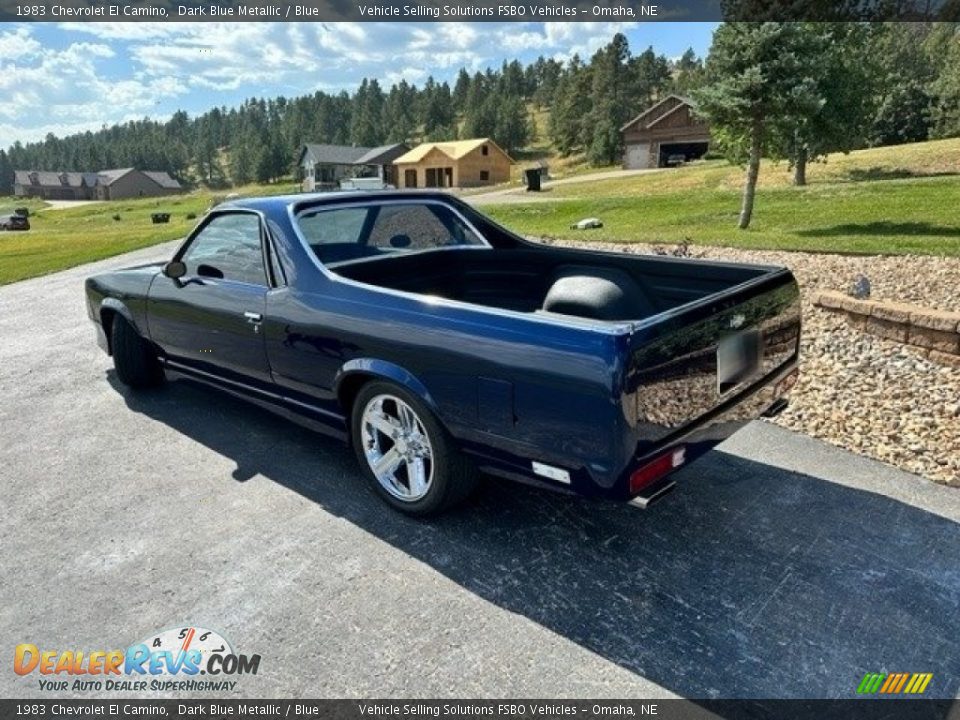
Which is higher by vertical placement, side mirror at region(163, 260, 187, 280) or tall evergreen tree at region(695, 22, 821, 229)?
tall evergreen tree at region(695, 22, 821, 229)

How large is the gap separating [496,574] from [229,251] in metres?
2.84

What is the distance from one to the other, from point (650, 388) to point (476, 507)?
4.68 ft

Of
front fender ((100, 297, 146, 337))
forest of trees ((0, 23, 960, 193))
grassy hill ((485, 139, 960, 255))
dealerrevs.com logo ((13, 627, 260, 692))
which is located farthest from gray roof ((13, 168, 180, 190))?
dealerrevs.com logo ((13, 627, 260, 692))

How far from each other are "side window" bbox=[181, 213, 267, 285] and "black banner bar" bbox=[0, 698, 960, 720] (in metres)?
2.39

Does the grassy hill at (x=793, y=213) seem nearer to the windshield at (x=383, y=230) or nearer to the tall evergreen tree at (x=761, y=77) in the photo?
the tall evergreen tree at (x=761, y=77)

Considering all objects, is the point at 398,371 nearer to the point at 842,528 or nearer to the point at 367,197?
the point at 367,197

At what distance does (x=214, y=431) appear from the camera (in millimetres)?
4711

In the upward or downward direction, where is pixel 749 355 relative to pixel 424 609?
upward

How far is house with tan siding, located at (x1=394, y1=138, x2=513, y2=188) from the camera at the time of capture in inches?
2458

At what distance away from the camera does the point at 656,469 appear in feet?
8.73

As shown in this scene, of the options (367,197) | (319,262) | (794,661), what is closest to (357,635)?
(794,661)

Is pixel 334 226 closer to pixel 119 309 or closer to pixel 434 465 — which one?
pixel 434 465

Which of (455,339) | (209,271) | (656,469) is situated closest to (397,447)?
(455,339)

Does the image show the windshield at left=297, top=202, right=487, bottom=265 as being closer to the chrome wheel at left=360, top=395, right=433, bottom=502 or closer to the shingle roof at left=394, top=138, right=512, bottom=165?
the chrome wheel at left=360, top=395, right=433, bottom=502
